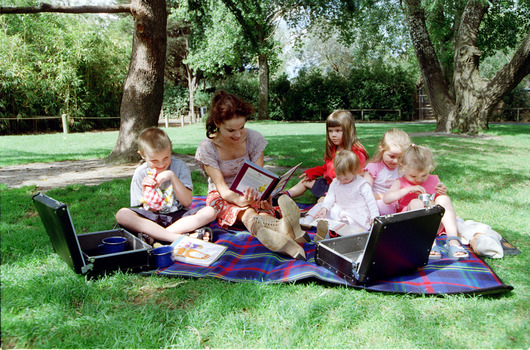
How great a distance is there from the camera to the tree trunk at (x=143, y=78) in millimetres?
6430

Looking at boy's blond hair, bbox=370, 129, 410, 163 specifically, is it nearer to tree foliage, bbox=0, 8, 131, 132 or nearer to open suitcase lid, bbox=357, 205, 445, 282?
open suitcase lid, bbox=357, 205, 445, 282

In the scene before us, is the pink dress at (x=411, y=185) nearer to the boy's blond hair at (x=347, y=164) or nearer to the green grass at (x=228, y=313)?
the boy's blond hair at (x=347, y=164)

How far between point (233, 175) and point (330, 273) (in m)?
1.49

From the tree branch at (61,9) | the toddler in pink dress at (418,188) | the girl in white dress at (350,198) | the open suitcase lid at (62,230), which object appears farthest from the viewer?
the tree branch at (61,9)

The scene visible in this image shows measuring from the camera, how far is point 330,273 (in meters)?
2.46

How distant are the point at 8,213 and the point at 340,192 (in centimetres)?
336

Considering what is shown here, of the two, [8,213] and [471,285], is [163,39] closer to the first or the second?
[8,213]

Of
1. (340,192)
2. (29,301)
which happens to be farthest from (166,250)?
(340,192)

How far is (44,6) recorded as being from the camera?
546 cm

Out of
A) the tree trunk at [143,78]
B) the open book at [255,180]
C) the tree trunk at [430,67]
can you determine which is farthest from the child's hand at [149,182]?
the tree trunk at [430,67]

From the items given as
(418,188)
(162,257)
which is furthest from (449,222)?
(162,257)

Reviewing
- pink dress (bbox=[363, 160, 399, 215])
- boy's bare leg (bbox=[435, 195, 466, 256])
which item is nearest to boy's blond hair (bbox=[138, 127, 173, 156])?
pink dress (bbox=[363, 160, 399, 215])

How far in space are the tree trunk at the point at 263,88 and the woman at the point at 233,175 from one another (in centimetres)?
1966

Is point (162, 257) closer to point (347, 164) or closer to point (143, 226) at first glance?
point (143, 226)
